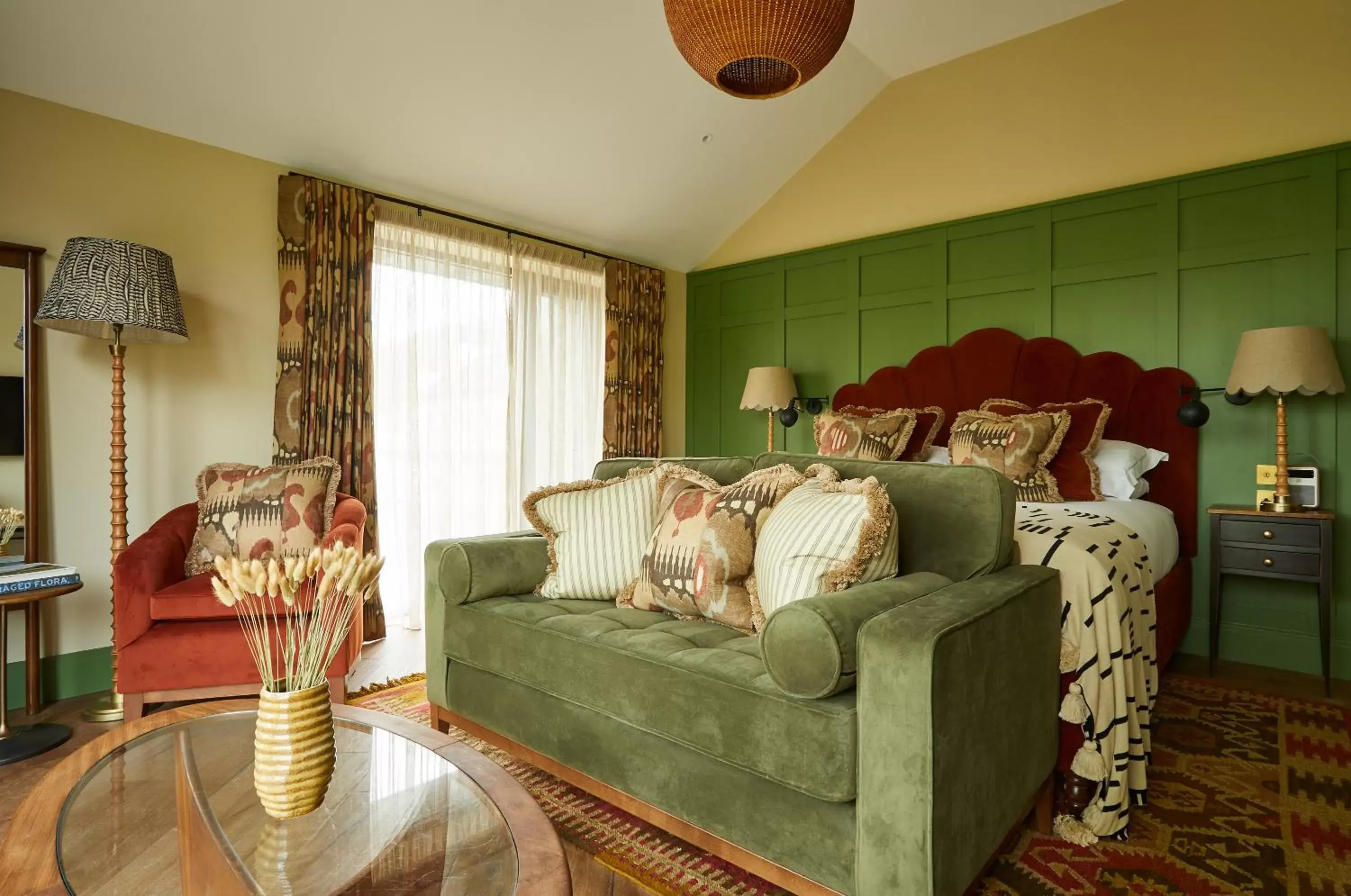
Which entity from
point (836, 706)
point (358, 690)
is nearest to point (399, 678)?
point (358, 690)

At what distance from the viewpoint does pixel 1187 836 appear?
1.85 metres

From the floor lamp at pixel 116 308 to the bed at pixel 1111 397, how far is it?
331cm

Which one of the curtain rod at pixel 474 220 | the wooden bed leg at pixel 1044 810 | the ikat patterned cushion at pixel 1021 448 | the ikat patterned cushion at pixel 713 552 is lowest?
the wooden bed leg at pixel 1044 810

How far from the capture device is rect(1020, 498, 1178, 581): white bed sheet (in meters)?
2.72

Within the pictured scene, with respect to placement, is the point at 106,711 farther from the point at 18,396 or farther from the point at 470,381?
the point at 470,381

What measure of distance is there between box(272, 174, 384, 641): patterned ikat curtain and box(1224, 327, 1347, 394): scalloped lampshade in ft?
13.3

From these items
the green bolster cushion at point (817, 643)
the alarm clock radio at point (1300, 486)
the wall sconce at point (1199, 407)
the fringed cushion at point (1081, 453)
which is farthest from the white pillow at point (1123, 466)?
the green bolster cushion at point (817, 643)

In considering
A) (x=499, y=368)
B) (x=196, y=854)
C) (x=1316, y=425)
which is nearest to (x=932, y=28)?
(x=1316, y=425)

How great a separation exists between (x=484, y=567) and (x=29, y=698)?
1954 millimetres

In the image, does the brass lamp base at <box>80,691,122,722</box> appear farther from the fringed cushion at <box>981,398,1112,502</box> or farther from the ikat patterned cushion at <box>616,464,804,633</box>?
the fringed cushion at <box>981,398,1112,502</box>

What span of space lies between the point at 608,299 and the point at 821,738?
4.08m

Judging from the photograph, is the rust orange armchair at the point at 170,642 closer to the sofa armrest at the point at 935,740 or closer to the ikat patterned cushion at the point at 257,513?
the ikat patterned cushion at the point at 257,513

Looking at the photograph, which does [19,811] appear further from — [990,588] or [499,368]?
[499,368]

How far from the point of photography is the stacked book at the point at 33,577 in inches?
89.7
